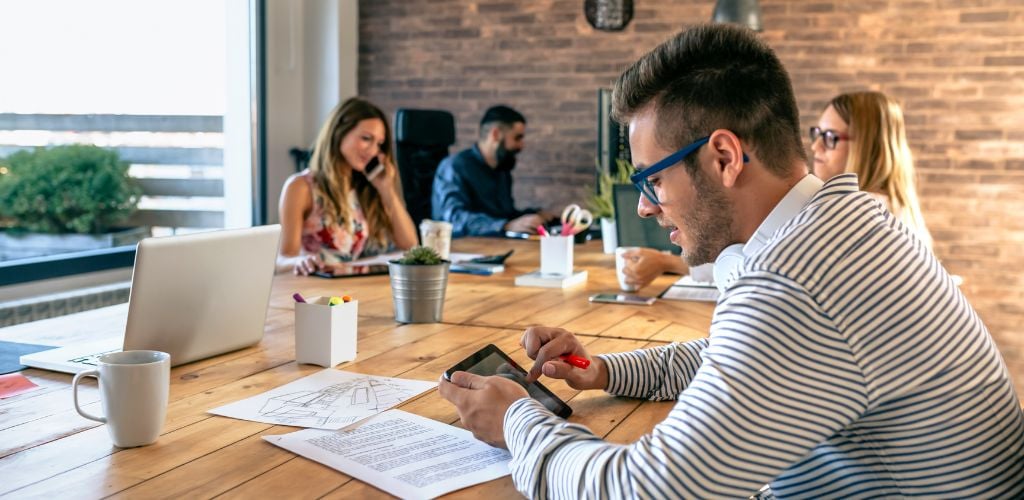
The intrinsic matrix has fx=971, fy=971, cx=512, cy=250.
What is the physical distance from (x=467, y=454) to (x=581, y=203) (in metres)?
5.21

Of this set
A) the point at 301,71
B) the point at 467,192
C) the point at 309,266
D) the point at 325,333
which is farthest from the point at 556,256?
the point at 301,71

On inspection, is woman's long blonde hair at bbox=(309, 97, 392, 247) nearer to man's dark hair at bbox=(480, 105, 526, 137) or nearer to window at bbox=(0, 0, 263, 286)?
window at bbox=(0, 0, 263, 286)

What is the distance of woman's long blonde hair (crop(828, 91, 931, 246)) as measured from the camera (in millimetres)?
3438

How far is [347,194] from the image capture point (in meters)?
3.67

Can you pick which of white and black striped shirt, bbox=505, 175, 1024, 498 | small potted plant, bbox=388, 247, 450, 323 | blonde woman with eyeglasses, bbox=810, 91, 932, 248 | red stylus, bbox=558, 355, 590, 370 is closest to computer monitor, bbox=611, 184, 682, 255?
blonde woman with eyeglasses, bbox=810, 91, 932, 248

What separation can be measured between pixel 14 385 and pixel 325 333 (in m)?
0.50

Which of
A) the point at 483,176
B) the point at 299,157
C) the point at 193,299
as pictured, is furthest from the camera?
the point at 299,157

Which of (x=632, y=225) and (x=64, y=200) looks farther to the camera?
(x=64, y=200)

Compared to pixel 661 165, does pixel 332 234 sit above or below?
below

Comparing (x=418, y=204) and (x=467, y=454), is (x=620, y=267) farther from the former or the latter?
(x=418, y=204)

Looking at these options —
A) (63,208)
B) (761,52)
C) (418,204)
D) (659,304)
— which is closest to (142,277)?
(761,52)

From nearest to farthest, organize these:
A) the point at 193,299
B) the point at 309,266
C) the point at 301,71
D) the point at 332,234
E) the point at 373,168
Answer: the point at 193,299, the point at 309,266, the point at 332,234, the point at 373,168, the point at 301,71

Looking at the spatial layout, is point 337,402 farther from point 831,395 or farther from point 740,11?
point 740,11

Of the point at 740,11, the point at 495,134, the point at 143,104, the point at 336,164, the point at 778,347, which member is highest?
the point at 740,11
